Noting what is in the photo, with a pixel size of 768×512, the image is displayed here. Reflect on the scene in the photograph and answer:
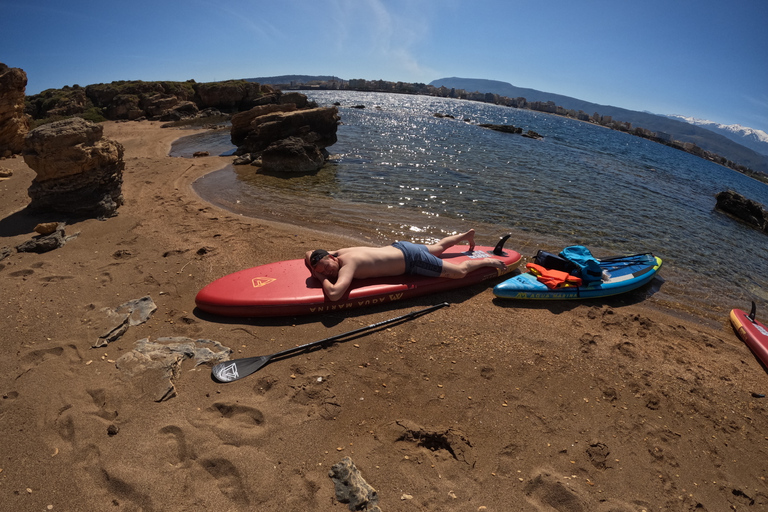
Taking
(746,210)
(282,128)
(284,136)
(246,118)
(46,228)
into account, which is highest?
(246,118)

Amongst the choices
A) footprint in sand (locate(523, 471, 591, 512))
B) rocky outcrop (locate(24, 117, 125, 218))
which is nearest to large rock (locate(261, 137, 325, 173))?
rocky outcrop (locate(24, 117, 125, 218))

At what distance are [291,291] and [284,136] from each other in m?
13.8

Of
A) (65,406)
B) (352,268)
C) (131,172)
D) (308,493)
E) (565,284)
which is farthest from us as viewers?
(131,172)

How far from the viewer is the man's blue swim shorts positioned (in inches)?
243

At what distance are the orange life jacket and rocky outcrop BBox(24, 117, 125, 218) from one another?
388 inches

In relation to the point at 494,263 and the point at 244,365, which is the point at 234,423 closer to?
the point at 244,365

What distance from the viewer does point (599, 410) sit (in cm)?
428

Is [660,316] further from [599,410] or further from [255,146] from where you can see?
[255,146]

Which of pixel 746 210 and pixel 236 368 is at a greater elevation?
pixel 746 210

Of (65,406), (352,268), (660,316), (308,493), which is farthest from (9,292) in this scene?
(660,316)

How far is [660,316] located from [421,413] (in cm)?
570

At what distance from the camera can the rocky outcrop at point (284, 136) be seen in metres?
14.9

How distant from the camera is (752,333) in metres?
6.21

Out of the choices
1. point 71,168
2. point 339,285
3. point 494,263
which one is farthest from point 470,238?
point 71,168
